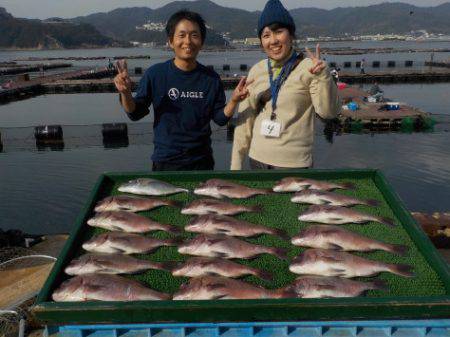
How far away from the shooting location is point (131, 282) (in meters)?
2.22

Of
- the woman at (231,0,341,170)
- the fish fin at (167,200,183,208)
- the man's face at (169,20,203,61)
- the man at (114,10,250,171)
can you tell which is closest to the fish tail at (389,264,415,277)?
the fish fin at (167,200,183,208)

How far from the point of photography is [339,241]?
2.55 meters

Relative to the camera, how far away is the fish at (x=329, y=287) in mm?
2080

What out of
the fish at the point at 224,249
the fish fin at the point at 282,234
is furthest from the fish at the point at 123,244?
the fish fin at the point at 282,234

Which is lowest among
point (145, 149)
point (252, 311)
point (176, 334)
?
point (145, 149)

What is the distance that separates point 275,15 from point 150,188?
2.05 meters

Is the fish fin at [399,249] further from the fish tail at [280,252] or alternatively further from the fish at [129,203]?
the fish at [129,203]

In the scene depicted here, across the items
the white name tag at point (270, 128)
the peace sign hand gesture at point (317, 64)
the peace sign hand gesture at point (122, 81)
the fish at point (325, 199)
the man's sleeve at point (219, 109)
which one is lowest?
the fish at point (325, 199)

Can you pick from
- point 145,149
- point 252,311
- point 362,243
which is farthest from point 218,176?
point 145,149

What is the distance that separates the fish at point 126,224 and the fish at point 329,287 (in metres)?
1.02

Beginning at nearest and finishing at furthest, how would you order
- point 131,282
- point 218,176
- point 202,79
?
point 131,282
point 218,176
point 202,79

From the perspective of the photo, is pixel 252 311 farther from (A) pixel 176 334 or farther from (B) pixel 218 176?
(B) pixel 218 176

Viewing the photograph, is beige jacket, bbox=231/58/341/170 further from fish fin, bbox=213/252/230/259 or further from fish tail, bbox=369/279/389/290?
fish tail, bbox=369/279/389/290

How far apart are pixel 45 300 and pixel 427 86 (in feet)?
169
